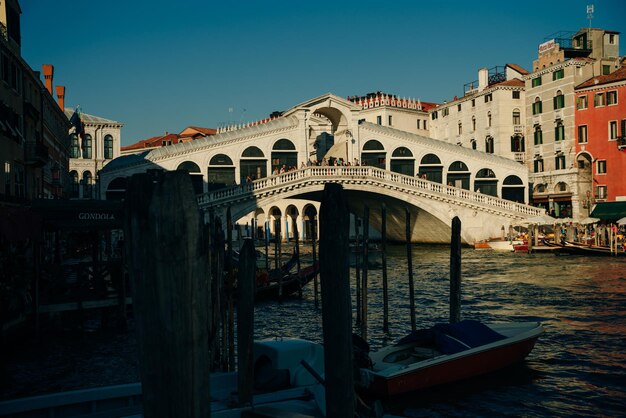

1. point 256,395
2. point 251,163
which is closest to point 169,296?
point 256,395

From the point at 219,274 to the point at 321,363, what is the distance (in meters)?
3.68

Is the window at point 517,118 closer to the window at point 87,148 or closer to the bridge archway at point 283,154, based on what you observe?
the bridge archway at point 283,154

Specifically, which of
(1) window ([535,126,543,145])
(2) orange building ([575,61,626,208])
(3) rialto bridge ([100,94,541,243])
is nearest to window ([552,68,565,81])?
(2) orange building ([575,61,626,208])

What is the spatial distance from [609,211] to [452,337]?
83.9ft

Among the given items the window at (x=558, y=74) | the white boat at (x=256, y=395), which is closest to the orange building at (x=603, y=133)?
the window at (x=558, y=74)

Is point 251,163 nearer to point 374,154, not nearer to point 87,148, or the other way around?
point 374,154

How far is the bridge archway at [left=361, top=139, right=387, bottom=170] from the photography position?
36.9m

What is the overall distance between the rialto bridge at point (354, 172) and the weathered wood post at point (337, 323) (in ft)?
81.3

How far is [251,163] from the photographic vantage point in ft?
115

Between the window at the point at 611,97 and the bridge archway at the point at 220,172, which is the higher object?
the window at the point at 611,97

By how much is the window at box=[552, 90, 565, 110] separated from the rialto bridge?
12.7 feet

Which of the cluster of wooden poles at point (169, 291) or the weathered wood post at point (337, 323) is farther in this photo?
the weathered wood post at point (337, 323)

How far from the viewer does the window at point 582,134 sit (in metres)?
34.3

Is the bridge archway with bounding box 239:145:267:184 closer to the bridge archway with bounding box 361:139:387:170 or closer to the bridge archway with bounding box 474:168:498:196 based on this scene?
the bridge archway with bounding box 361:139:387:170
